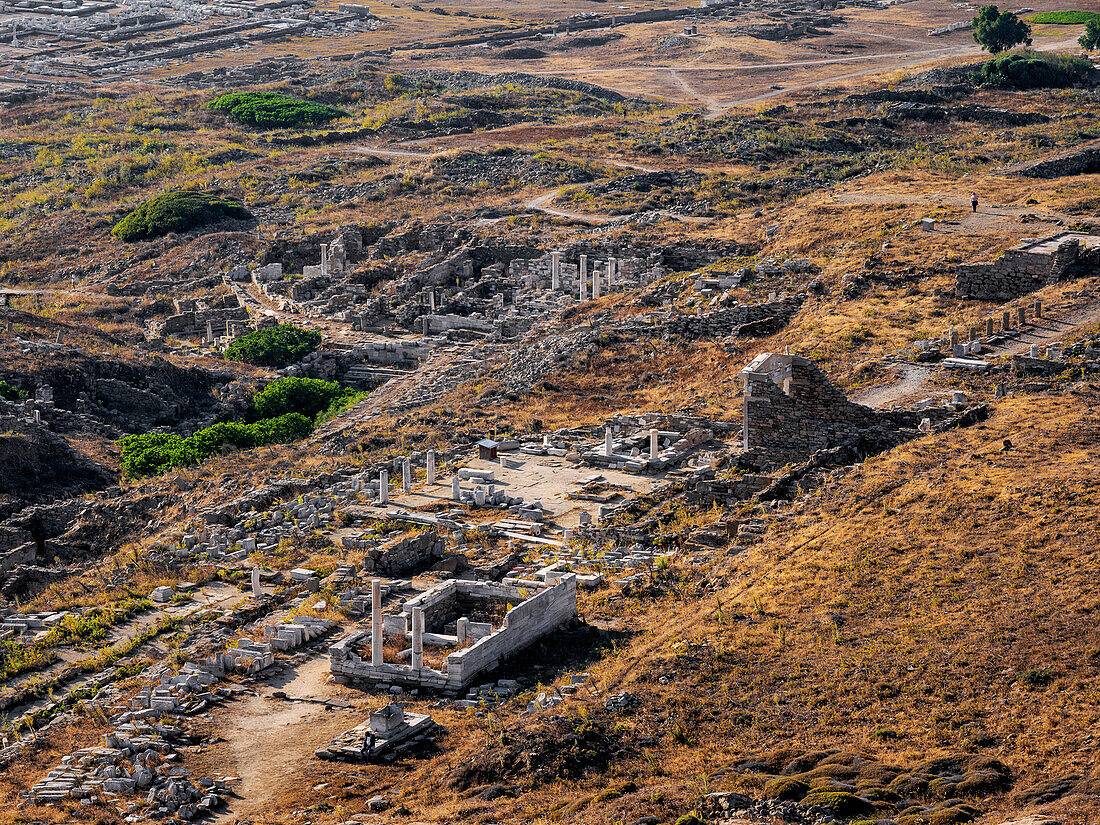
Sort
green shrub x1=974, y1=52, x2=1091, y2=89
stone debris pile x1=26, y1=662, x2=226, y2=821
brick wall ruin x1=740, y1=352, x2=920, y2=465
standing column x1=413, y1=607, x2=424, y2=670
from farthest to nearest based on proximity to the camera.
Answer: green shrub x1=974, y1=52, x2=1091, y2=89
brick wall ruin x1=740, y1=352, x2=920, y2=465
standing column x1=413, y1=607, x2=424, y2=670
stone debris pile x1=26, y1=662, x2=226, y2=821

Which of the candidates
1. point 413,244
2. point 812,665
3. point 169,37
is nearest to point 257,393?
point 413,244

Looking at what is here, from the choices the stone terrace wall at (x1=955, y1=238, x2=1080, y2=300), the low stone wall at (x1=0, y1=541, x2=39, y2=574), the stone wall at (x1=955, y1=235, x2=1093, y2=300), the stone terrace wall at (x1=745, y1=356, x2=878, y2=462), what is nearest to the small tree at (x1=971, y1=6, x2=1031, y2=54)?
the stone wall at (x1=955, y1=235, x2=1093, y2=300)

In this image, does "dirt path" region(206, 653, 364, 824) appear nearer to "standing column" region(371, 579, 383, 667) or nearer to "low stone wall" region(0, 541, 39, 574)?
"standing column" region(371, 579, 383, 667)

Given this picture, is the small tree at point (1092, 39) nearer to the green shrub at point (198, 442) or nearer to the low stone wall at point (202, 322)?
the low stone wall at point (202, 322)

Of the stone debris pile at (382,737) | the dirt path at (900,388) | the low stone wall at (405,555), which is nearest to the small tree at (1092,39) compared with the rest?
the dirt path at (900,388)

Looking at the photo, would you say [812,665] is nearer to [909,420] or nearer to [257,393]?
[909,420]

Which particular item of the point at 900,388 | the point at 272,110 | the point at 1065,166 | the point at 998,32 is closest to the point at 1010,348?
the point at 900,388
